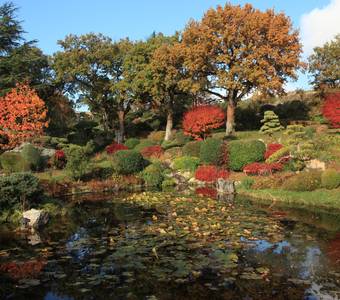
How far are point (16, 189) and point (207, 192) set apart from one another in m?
11.6

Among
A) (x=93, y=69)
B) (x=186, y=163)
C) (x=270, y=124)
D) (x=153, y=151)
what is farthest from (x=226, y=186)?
(x=93, y=69)

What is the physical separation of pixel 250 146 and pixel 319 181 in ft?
22.1

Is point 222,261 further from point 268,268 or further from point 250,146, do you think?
point 250,146

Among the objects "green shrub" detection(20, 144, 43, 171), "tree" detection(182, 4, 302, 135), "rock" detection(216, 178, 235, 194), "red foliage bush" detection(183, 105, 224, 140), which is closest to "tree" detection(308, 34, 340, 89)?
"tree" detection(182, 4, 302, 135)

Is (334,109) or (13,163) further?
(334,109)

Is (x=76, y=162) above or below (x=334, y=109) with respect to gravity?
below

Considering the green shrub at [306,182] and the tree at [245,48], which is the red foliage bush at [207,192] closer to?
the green shrub at [306,182]

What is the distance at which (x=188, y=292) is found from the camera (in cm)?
843

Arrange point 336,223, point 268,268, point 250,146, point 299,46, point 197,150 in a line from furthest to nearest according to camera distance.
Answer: point 299,46 → point 197,150 → point 250,146 → point 336,223 → point 268,268

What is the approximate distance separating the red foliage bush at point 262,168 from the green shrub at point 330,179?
4153 mm

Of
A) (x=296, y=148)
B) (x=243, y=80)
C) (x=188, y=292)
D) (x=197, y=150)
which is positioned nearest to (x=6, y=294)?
(x=188, y=292)

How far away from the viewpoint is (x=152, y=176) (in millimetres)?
27188

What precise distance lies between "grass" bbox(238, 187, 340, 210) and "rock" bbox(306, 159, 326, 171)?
10.7 feet

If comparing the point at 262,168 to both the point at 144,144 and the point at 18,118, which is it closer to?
the point at 144,144
